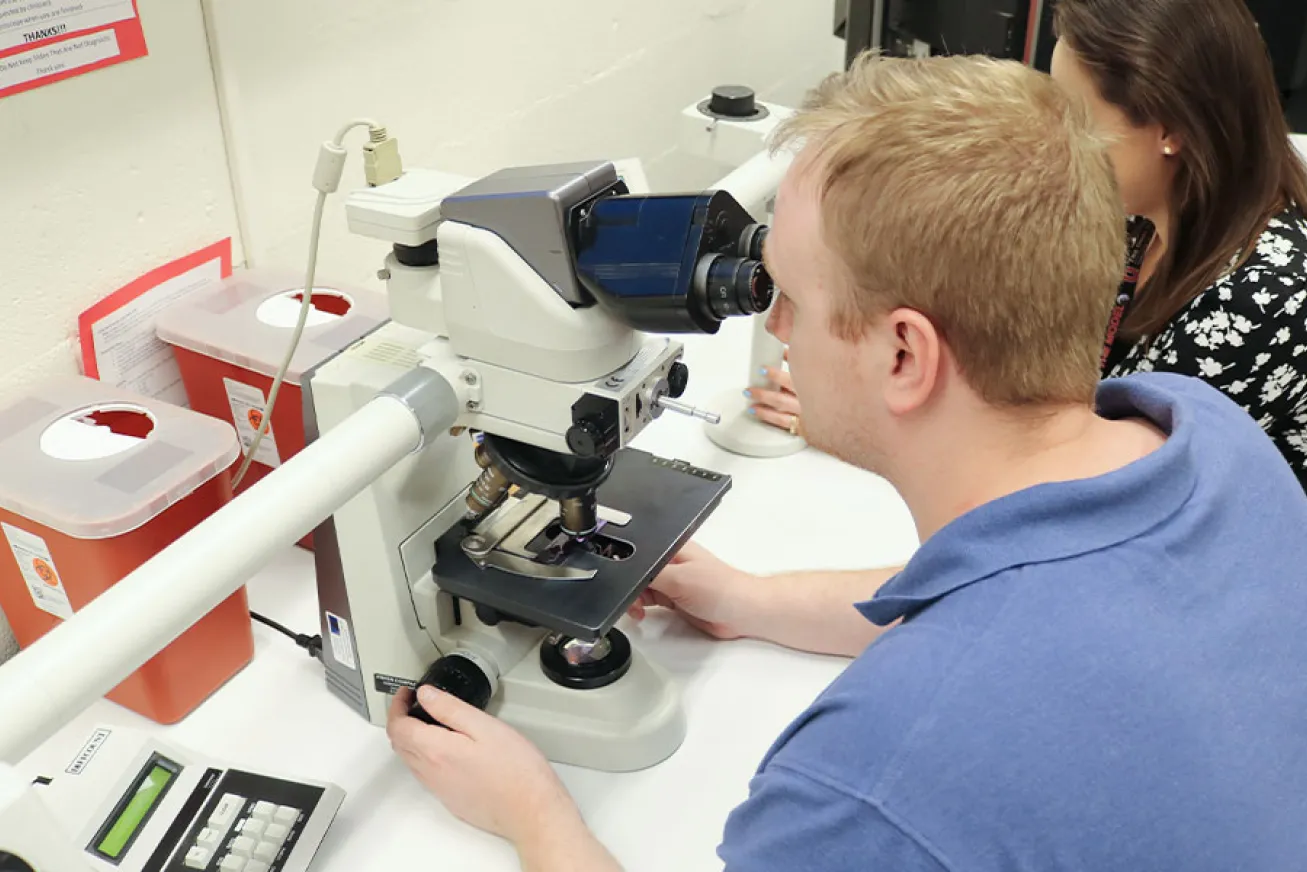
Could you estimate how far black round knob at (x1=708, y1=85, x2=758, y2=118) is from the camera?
5.22 feet

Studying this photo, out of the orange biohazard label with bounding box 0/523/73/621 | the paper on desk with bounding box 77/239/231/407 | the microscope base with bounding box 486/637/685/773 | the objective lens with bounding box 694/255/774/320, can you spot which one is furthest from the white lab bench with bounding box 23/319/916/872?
the objective lens with bounding box 694/255/774/320

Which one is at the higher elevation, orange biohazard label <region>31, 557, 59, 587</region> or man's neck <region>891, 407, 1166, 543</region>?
man's neck <region>891, 407, 1166, 543</region>

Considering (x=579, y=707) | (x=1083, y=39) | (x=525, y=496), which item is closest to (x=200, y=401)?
(x=525, y=496)

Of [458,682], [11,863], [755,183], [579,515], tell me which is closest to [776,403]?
[755,183]

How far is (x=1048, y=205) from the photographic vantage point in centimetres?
72

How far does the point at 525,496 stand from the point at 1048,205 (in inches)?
23.7

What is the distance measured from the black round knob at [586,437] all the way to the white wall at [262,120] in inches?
25.9

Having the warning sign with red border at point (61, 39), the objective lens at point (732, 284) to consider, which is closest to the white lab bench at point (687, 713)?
the objective lens at point (732, 284)

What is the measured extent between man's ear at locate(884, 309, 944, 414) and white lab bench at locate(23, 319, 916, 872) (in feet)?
1.45

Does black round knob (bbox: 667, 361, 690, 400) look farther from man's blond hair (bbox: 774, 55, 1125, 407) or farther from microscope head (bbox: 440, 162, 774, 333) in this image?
man's blond hair (bbox: 774, 55, 1125, 407)

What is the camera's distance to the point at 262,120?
1363 millimetres

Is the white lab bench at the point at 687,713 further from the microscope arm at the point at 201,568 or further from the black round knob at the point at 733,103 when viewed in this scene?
the black round knob at the point at 733,103

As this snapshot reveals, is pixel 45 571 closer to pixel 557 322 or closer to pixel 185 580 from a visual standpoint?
pixel 185 580

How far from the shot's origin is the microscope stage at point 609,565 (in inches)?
38.6
